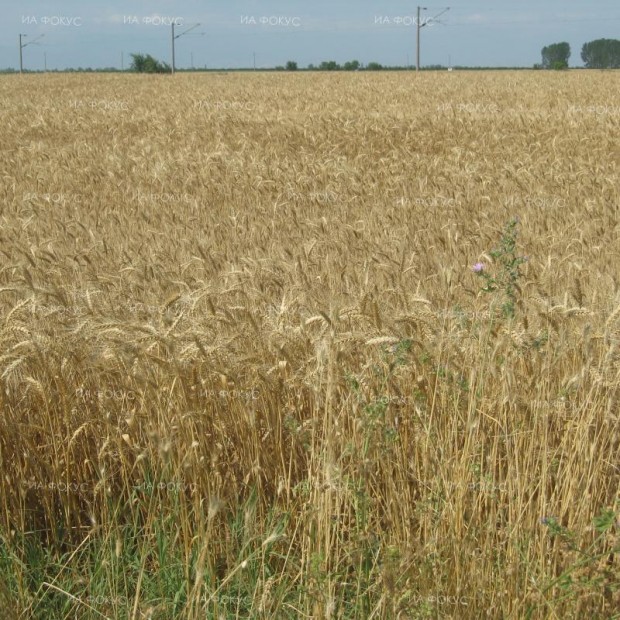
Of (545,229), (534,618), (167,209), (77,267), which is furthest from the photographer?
(167,209)

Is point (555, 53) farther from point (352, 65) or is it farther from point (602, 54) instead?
point (352, 65)

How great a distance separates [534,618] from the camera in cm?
207

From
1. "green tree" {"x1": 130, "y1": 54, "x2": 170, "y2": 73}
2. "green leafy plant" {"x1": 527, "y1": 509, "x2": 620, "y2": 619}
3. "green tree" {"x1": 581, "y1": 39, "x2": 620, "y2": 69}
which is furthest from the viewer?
"green tree" {"x1": 581, "y1": 39, "x2": 620, "y2": 69}

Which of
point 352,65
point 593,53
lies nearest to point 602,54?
point 593,53

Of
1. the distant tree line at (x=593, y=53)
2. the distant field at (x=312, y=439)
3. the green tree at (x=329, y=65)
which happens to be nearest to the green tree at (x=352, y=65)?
the green tree at (x=329, y=65)

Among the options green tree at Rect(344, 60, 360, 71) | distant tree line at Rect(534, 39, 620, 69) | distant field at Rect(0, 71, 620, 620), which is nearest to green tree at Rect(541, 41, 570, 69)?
distant tree line at Rect(534, 39, 620, 69)

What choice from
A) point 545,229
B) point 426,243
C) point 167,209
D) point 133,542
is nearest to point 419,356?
point 133,542

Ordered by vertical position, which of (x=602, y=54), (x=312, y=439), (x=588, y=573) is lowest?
(x=588, y=573)

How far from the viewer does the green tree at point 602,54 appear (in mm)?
113688

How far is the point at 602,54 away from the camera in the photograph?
381ft

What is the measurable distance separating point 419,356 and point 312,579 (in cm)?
83

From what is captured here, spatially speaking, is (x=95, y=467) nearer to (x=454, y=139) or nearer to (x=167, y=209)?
(x=167, y=209)

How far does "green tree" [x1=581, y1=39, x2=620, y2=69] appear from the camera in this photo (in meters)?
114

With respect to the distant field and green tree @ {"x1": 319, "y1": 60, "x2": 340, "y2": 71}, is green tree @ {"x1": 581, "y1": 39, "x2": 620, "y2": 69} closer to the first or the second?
green tree @ {"x1": 319, "y1": 60, "x2": 340, "y2": 71}
